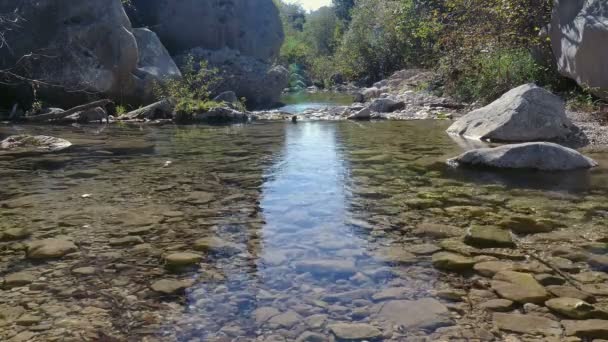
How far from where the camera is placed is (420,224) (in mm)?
4254

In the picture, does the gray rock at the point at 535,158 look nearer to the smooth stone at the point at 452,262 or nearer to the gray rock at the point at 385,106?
the smooth stone at the point at 452,262

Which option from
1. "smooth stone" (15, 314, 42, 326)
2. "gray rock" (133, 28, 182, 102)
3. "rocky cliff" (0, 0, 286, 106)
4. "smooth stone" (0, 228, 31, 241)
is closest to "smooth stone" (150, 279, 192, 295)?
"smooth stone" (15, 314, 42, 326)

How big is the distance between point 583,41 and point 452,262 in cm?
853

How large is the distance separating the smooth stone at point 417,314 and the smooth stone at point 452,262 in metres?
0.51

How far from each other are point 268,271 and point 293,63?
45679mm

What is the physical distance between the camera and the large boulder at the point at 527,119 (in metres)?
8.70

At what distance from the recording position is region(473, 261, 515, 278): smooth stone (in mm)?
3207

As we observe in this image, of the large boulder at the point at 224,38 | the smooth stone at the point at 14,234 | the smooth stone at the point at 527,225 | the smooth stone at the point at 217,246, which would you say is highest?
the large boulder at the point at 224,38

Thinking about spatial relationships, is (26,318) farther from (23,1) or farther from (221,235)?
(23,1)

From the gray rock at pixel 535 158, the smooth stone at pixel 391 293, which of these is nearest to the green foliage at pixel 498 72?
the gray rock at pixel 535 158

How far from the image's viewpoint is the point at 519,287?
297 cm

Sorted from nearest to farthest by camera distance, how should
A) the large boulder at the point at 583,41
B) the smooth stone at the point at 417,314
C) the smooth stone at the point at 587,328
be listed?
the smooth stone at the point at 587,328 → the smooth stone at the point at 417,314 → the large boulder at the point at 583,41

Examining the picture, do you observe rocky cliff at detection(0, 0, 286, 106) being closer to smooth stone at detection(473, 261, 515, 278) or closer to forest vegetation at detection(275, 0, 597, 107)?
forest vegetation at detection(275, 0, 597, 107)

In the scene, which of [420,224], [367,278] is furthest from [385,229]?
[367,278]
